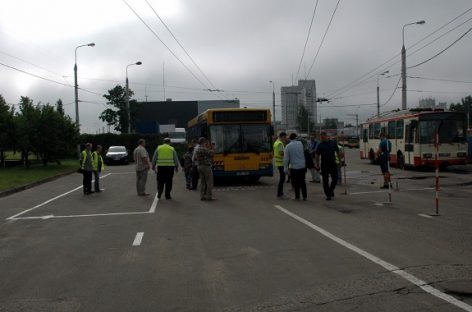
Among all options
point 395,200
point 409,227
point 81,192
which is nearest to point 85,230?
point 409,227

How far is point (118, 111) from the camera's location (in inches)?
2483

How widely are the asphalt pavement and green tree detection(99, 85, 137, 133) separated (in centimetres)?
4893

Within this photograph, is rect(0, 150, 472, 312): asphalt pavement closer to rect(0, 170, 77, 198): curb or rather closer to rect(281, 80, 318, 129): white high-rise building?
rect(0, 170, 77, 198): curb

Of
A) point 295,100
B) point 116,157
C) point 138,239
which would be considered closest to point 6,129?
point 116,157

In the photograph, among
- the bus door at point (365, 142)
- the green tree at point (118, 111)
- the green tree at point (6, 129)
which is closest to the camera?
the green tree at point (6, 129)

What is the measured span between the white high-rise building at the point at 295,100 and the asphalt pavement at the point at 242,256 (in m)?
57.3

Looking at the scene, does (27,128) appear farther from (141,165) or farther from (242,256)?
(242,256)

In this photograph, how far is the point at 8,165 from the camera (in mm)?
37875

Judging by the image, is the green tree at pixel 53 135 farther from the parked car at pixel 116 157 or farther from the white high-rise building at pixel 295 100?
the white high-rise building at pixel 295 100

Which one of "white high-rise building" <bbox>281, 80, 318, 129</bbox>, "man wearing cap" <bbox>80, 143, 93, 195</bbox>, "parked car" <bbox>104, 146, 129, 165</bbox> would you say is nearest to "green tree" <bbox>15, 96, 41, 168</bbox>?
"parked car" <bbox>104, 146, 129, 165</bbox>

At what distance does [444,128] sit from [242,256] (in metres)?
20.4

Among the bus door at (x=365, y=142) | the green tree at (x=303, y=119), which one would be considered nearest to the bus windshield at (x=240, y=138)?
the bus door at (x=365, y=142)

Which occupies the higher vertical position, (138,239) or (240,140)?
(240,140)

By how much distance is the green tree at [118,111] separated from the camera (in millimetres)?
62344
